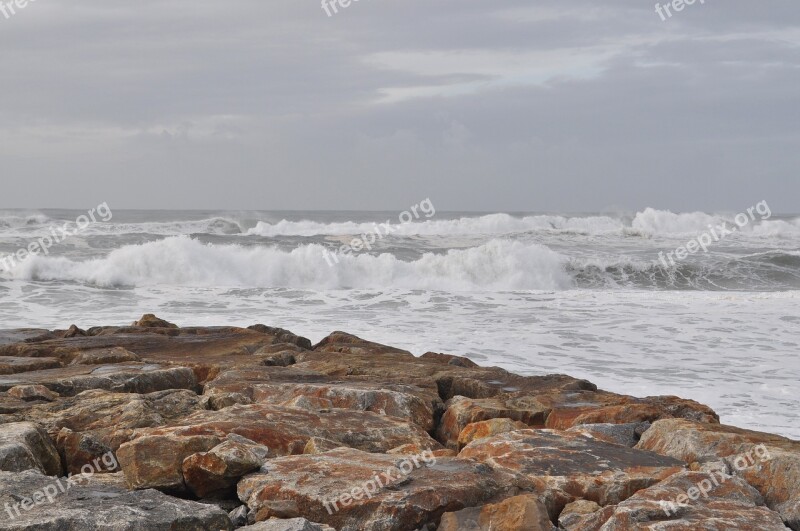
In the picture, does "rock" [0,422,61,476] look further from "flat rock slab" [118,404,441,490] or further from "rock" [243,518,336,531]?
"rock" [243,518,336,531]

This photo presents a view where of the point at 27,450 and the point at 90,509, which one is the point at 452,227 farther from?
the point at 90,509

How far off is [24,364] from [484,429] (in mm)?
4312

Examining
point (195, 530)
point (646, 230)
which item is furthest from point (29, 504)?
point (646, 230)

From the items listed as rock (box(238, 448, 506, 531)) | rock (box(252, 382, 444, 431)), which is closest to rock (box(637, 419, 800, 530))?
rock (box(238, 448, 506, 531))

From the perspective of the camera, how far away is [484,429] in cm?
523

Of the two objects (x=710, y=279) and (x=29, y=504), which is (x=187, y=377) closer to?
(x=29, y=504)

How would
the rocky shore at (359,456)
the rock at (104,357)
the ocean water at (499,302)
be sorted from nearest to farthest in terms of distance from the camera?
the rocky shore at (359,456), the rock at (104,357), the ocean water at (499,302)

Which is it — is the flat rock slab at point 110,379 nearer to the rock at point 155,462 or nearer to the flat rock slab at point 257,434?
the flat rock slab at point 257,434

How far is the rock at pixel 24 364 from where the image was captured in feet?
22.8

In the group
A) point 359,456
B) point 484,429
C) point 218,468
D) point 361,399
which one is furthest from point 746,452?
point 218,468

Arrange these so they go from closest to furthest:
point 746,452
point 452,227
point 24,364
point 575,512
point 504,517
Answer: point 504,517 → point 575,512 → point 746,452 → point 24,364 → point 452,227

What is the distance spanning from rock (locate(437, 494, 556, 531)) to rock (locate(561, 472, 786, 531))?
26 centimetres

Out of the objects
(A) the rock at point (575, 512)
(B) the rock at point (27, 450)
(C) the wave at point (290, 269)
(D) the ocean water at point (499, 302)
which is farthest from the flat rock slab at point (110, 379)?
(C) the wave at point (290, 269)

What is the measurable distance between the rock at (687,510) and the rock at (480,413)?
1.71 meters
